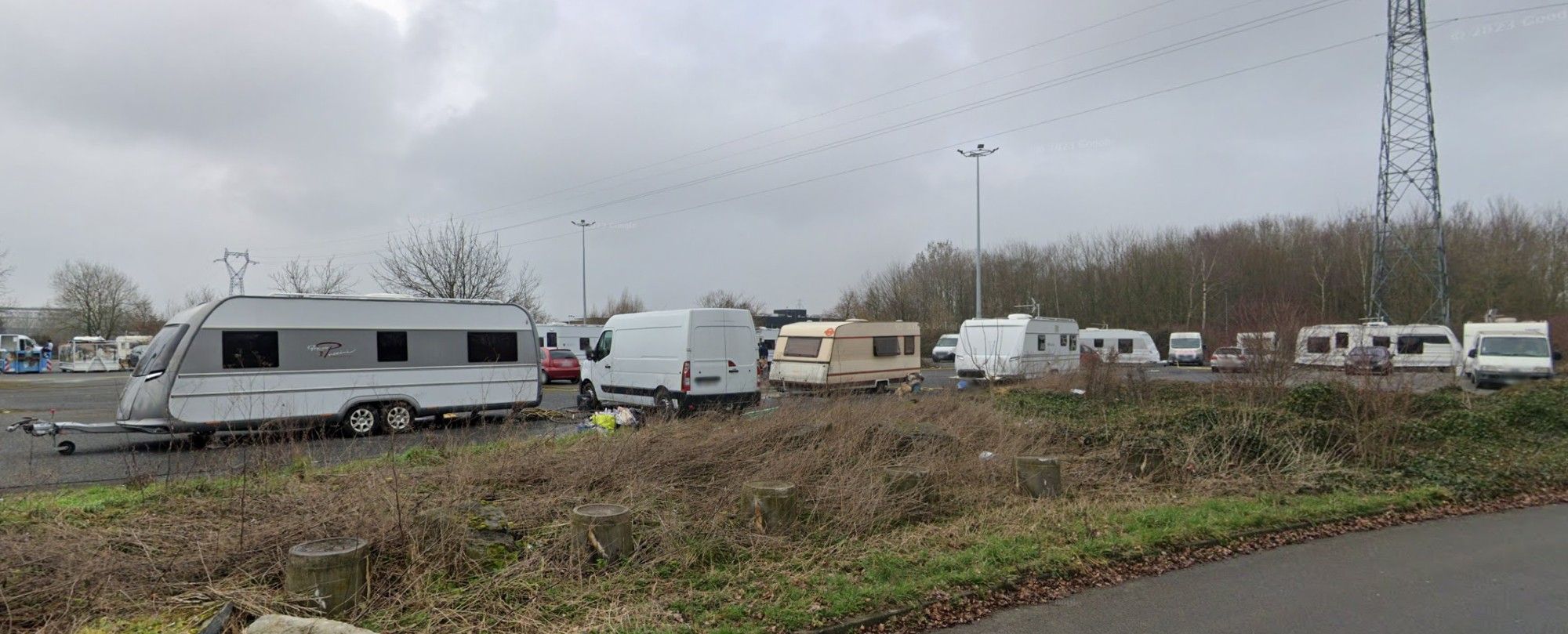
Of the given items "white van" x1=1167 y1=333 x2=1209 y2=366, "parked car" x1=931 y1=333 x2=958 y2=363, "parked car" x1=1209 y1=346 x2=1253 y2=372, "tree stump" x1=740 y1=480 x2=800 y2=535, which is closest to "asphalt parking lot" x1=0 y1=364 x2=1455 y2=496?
"parked car" x1=1209 y1=346 x2=1253 y2=372

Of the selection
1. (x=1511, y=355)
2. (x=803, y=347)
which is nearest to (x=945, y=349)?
(x=803, y=347)

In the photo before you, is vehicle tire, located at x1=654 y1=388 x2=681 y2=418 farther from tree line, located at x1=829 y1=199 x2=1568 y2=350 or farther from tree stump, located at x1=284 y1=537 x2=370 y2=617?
tree line, located at x1=829 y1=199 x2=1568 y2=350

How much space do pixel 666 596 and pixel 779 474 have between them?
2.59 meters

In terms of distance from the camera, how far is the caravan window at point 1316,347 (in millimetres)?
13641

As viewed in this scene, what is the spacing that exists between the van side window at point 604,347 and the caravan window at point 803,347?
20.3 feet

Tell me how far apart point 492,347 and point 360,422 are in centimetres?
263

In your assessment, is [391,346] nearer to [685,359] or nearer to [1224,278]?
[685,359]

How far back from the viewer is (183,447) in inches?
468

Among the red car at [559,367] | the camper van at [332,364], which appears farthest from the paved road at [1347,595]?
the red car at [559,367]

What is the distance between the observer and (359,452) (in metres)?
11.3

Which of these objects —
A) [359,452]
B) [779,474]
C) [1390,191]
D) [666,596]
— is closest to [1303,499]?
Result: [779,474]

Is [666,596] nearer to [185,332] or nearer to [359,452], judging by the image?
[359,452]

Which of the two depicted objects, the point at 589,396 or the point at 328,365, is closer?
the point at 328,365

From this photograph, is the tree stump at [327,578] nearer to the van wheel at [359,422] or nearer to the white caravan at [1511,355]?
the van wheel at [359,422]
